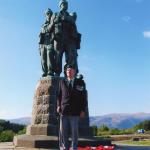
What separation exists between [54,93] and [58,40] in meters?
1.92

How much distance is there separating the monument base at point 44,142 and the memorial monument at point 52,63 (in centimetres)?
27

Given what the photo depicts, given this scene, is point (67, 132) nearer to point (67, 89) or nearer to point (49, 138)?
point (67, 89)

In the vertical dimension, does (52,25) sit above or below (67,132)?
above

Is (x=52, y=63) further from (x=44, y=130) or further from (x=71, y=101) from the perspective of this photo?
(x=71, y=101)

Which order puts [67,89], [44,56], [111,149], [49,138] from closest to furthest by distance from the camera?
[67,89] < [111,149] < [49,138] < [44,56]

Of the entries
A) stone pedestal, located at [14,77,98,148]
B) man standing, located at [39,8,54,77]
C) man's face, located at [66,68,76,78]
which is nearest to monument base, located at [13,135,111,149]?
stone pedestal, located at [14,77,98,148]

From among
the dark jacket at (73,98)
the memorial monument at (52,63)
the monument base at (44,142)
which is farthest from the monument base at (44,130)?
the dark jacket at (73,98)

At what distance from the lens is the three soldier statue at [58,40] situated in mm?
15766

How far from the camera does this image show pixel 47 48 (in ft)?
52.6

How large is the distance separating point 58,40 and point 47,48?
54cm

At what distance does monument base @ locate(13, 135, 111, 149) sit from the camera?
13.2 meters

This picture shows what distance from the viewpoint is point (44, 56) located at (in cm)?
1612

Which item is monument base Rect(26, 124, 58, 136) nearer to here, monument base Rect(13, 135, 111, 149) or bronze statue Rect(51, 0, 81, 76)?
monument base Rect(13, 135, 111, 149)

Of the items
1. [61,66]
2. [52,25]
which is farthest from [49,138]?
[52,25]
